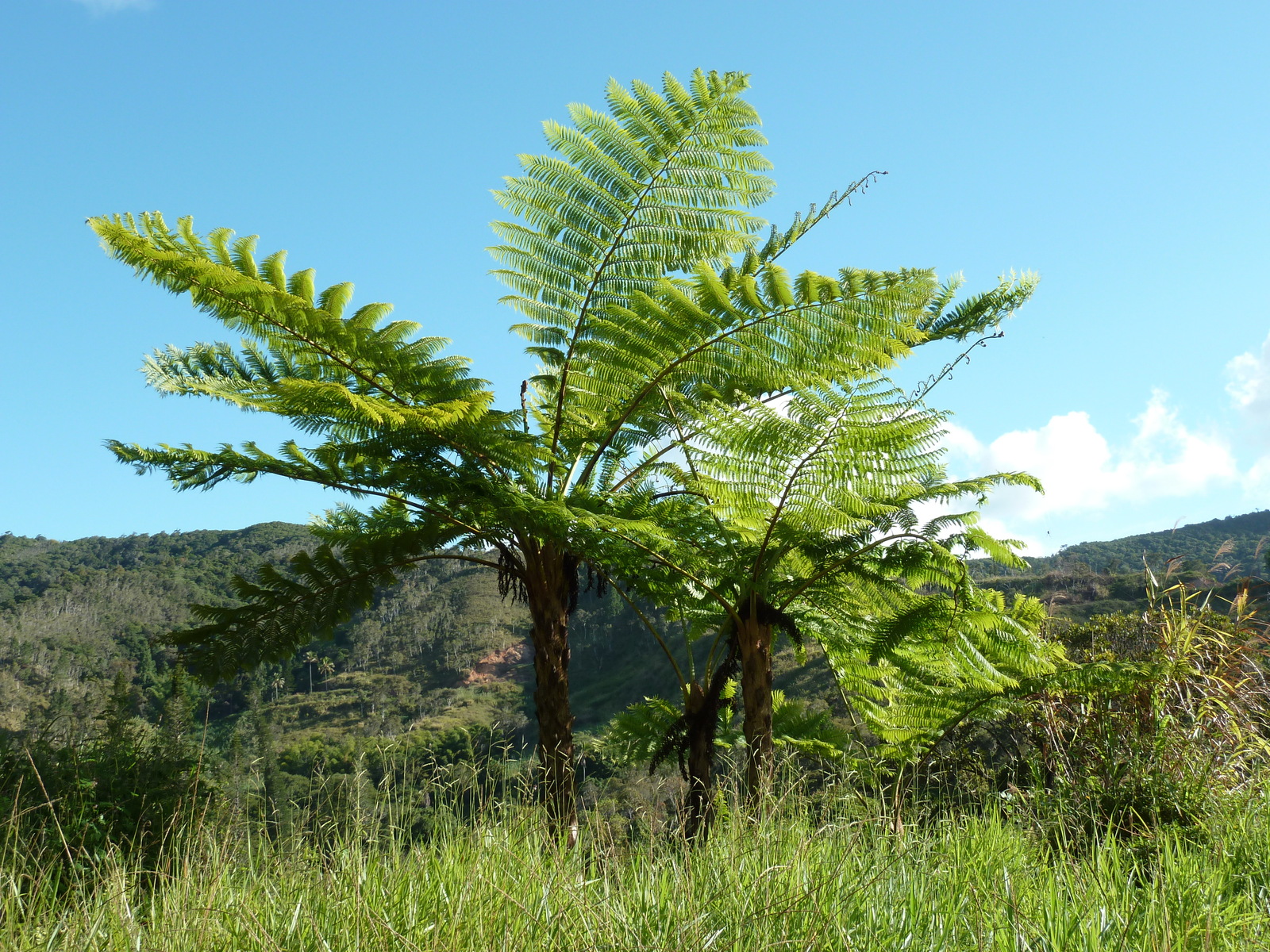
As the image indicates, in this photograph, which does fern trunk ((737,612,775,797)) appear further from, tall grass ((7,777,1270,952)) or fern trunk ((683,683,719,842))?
tall grass ((7,777,1270,952))

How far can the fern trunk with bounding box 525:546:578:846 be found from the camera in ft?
15.4

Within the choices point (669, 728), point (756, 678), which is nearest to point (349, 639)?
point (669, 728)

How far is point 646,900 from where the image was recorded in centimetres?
250

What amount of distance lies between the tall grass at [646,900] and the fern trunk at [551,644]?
4.31ft

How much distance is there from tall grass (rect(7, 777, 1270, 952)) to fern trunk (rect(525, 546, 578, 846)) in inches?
51.7

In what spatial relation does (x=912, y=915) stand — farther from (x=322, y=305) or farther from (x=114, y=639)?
(x=114, y=639)

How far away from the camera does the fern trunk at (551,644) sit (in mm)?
4688

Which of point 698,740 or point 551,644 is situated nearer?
point 551,644

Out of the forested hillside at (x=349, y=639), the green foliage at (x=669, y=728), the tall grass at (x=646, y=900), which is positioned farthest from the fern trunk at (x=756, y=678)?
the forested hillside at (x=349, y=639)

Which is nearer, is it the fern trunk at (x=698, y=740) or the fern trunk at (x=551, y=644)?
the fern trunk at (x=551, y=644)

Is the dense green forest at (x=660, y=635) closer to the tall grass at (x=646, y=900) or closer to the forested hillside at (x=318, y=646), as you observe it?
the tall grass at (x=646, y=900)

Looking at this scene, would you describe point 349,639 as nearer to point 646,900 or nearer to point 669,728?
point 669,728

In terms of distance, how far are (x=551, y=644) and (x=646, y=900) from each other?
2.42 meters

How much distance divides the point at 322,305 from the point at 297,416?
28.1 inches
